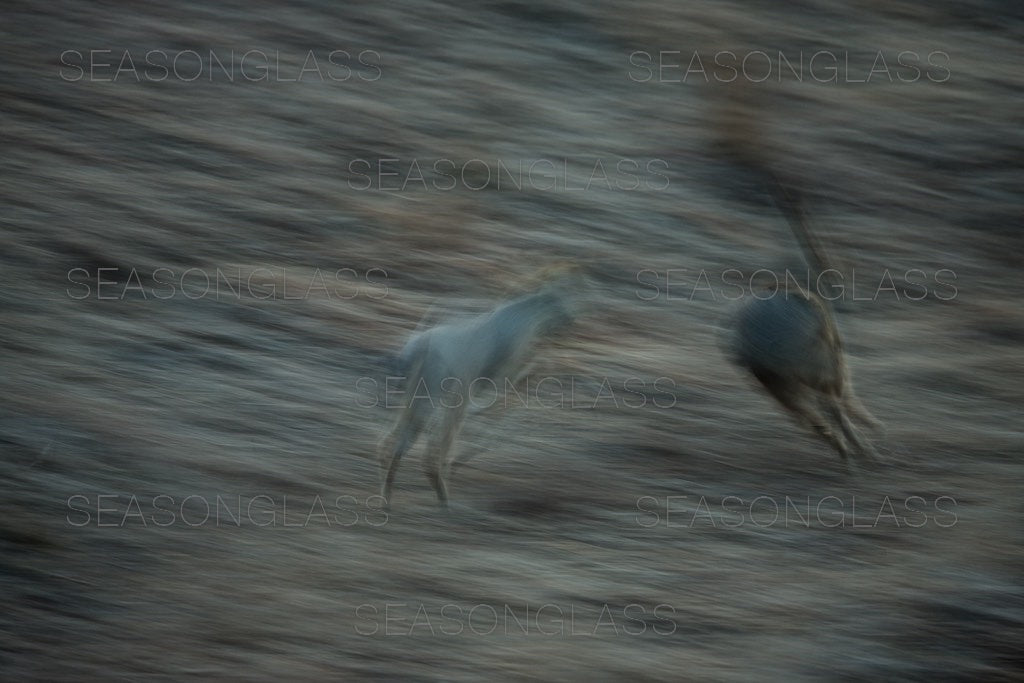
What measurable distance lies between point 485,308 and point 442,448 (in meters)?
1.09

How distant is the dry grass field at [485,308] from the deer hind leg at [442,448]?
81 mm

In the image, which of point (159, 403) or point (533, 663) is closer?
point (533, 663)

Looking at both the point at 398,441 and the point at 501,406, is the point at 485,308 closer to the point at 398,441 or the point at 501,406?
the point at 501,406

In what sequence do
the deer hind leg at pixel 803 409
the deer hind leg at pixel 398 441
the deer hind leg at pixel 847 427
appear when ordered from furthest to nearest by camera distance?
the deer hind leg at pixel 847 427
the deer hind leg at pixel 803 409
the deer hind leg at pixel 398 441

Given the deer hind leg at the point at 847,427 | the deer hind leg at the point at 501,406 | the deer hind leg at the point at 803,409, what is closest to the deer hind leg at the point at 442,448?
the deer hind leg at the point at 501,406

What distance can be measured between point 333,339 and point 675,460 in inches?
68.9

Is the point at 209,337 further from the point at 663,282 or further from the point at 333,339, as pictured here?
the point at 663,282

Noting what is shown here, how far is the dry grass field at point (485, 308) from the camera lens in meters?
4.20

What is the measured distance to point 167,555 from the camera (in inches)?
173

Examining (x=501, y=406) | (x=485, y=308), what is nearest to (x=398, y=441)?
(x=501, y=406)

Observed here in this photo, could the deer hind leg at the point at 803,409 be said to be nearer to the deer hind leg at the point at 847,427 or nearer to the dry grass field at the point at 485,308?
the deer hind leg at the point at 847,427

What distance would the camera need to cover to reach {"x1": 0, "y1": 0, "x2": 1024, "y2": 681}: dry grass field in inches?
165

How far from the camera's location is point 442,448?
4.73 meters

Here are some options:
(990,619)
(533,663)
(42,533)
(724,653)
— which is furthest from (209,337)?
(990,619)
